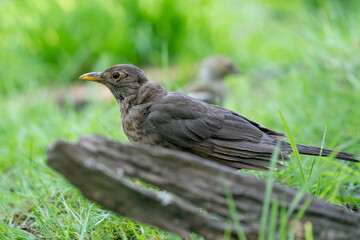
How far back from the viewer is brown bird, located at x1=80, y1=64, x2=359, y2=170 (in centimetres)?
274

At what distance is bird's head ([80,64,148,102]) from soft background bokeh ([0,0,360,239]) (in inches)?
16.9

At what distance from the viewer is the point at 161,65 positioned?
698 cm

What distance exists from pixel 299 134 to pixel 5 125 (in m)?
3.34

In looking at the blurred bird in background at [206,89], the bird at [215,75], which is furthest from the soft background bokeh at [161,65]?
the bird at [215,75]

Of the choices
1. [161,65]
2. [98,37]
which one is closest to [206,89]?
[161,65]

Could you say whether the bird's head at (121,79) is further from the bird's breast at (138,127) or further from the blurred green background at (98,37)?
the blurred green background at (98,37)

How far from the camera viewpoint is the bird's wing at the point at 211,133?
8.96 feet

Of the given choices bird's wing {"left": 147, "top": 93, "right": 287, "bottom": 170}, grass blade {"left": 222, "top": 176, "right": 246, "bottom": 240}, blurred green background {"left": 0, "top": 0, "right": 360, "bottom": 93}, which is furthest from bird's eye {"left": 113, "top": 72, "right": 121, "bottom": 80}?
blurred green background {"left": 0, "top": 0, "right": 360, "bottom": 93}

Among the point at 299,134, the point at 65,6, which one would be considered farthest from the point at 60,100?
the point at 299,134

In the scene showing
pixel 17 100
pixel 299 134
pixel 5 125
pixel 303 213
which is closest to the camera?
pixel 303 213

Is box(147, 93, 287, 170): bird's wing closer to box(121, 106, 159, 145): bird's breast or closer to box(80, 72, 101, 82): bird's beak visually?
box(121, 106, 159, 145): bird's breast

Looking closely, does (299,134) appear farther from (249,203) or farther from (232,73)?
(232,73)

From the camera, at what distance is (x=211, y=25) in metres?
7.48

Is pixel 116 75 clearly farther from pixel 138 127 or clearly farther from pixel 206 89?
pixel 206 89
